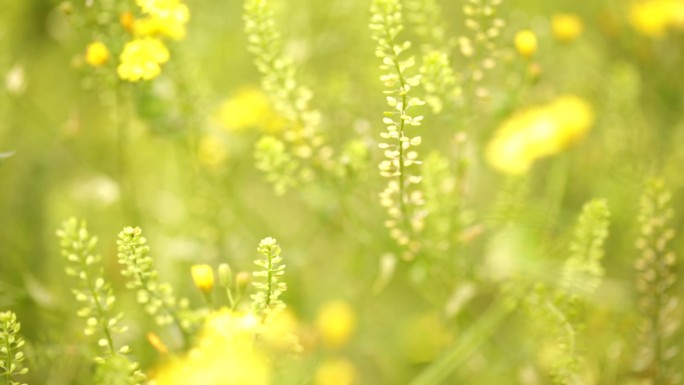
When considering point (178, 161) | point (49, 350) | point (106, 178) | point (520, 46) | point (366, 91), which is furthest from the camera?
point (366, 91)

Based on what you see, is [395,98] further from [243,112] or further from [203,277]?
[243,112]

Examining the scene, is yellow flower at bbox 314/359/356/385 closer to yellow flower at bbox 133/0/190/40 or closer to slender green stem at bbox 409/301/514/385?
slender green stem at bbox 409/301/514/385

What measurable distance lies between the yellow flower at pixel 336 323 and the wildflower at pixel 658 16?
78 cm

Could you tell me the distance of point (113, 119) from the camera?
123cm

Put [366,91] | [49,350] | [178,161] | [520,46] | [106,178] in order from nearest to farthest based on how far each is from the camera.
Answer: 1. [49,350]
2. [520,46]
3. [106,178]
4. [178,161]
5. [366,91]

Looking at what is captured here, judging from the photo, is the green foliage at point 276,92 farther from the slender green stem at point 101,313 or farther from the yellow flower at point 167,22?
the slender green stem at point 101,313

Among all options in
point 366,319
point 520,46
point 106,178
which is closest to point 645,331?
point 520,46

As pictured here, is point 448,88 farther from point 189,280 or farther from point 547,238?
point 189,280

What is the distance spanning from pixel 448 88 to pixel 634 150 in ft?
1.46

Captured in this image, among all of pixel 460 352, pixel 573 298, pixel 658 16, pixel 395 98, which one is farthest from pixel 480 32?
pixel 658 16

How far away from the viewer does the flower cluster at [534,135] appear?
3.70ft

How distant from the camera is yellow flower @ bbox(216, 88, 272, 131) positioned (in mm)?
1316

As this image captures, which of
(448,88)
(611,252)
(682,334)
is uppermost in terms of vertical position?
(448,88)

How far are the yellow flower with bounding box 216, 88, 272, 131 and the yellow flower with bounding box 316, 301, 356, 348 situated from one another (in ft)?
1.17
